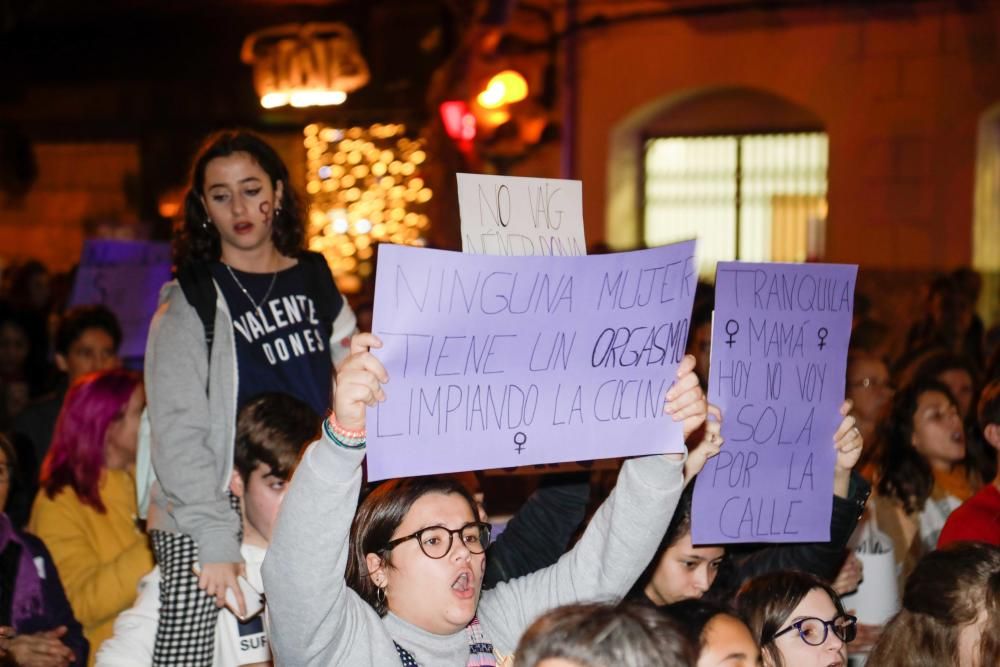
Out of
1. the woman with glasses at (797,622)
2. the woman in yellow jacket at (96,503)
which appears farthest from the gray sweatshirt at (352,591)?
the woman in yellow jacket at (96,503)

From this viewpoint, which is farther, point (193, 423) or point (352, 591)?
point (193, 423)

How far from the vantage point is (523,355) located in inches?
122

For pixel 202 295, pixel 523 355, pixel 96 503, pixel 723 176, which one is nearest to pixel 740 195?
pixel 723 176

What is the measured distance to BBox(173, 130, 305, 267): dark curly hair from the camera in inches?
174

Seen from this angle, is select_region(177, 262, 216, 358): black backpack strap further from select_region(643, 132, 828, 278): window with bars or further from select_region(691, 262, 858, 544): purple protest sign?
select_region(643, 132, 828, 278): window with bars

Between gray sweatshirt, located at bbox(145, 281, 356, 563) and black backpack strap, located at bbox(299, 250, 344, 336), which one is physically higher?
black backpack strap, located at bbox(299, 250, 344, 336)

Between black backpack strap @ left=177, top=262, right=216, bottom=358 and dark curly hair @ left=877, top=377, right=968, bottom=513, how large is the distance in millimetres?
2669

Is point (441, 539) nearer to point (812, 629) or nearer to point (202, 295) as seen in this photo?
point (812, 629)

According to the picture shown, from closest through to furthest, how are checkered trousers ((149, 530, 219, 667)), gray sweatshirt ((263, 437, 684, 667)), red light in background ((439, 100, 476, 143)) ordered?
gray sweatshirt ((263, 437, 684, 667)) < checkered trousers ((149, 530, 219, 667)) < red light in background ((439, 100, 476, 143))

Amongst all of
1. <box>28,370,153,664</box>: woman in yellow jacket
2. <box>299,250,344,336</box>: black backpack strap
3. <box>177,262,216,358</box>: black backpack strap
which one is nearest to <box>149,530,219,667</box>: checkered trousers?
<box>177,262,216,358</box>: black backpack strap

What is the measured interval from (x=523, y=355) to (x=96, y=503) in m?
2.48

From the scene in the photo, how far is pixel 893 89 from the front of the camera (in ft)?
40.2

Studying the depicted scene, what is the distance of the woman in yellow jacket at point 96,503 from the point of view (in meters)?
4.74

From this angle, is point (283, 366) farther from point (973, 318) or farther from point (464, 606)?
point (973, 318)
